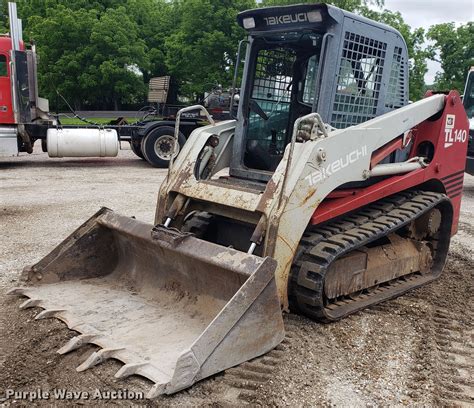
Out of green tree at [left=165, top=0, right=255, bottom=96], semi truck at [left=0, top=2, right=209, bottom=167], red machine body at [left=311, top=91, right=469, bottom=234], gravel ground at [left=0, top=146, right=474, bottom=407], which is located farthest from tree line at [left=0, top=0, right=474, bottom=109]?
gravel ground at [left=0, top=146, right=474, bottom=407]

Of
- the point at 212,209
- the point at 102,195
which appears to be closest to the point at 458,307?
the point at 212,209

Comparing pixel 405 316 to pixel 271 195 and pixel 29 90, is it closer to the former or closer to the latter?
pixel 271 195

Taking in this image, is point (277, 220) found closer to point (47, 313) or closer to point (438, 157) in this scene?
point (47, 313)

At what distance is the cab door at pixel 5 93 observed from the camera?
11.7 meters

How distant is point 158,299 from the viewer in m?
4.17

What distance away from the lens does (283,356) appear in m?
3.49

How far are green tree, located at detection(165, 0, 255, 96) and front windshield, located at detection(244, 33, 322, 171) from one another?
22.9 m

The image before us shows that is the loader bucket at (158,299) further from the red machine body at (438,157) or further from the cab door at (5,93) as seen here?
the cab door at (5,93)

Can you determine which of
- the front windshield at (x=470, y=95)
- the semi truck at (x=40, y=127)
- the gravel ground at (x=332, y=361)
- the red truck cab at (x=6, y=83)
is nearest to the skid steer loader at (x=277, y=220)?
the gravel ground at (x=332, y=361)

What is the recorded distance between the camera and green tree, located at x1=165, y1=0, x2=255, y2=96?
92.6ft

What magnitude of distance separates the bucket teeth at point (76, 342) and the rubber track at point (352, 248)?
4.67 ft

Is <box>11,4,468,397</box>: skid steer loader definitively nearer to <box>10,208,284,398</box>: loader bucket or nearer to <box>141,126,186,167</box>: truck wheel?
<box>10,208,284,398</box>: loader bucket

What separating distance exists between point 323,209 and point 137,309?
5.10ft

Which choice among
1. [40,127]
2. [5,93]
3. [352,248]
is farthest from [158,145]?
[352,248]
